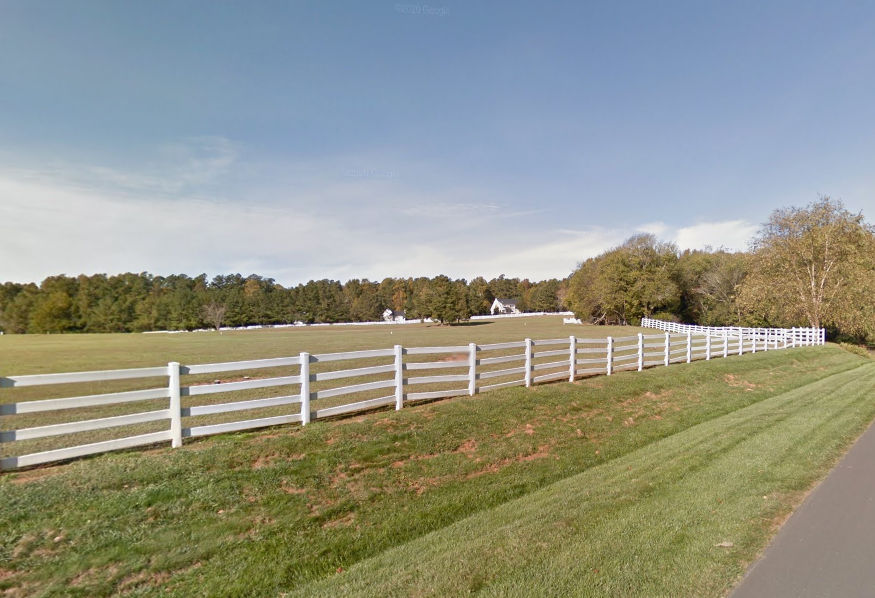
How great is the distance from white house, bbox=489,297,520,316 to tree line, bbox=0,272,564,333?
4.40 m

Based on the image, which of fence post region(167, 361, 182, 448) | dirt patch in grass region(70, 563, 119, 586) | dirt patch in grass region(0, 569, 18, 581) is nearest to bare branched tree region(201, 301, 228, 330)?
fence post region(167, 361, 182, 448)

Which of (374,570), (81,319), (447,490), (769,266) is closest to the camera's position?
(374,570)

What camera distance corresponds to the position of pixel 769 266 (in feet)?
116

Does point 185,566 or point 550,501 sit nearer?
point 185,566

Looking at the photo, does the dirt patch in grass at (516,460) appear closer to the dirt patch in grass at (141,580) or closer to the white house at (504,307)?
the dirt patch in grass at (141,580)

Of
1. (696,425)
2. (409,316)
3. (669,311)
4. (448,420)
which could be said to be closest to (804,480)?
(696,425)

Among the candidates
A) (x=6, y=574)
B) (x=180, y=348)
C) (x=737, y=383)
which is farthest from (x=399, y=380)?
(x=180, y=348)

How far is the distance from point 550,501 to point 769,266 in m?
39.8

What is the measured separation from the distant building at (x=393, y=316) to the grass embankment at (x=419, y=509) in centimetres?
11435

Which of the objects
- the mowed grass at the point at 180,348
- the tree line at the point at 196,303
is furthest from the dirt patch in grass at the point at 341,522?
the tree line at the point at 196,303

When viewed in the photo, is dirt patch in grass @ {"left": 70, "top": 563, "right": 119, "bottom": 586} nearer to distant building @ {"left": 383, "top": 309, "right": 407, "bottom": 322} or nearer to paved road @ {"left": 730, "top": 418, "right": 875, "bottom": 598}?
paved road @ {"left": 730, "top": 418, "right": 875, "bottom": 598}

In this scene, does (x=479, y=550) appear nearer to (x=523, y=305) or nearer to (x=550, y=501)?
(x=550, y=501)

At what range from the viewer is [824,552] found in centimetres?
383

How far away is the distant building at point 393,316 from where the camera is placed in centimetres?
12506
